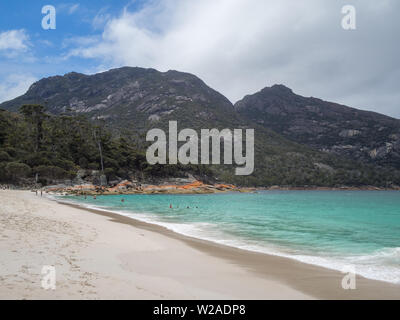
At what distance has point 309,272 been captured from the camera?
27.1 feet

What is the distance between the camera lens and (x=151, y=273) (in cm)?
712

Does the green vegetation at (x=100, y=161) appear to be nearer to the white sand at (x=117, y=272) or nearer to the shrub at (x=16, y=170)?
the shrub at (x=16, y=170)

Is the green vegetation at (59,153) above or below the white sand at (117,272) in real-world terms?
above

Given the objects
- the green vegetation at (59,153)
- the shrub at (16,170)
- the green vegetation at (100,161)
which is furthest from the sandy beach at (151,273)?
the green vegetation at (100,161)

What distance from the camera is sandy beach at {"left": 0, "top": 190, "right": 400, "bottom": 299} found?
Result: 5316 mm

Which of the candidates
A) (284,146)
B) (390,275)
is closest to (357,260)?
(390,275)

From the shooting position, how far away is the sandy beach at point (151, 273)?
5316mm

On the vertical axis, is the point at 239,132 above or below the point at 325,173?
above

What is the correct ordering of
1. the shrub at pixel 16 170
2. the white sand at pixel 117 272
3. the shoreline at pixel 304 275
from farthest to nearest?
the shrub at pixel 16 170
the shoreline at pixel 304 275
the white sand at pixel 117 272

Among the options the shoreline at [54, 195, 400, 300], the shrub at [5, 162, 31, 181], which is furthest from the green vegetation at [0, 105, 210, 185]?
the shoreline at [54, 195, 400, 300]
